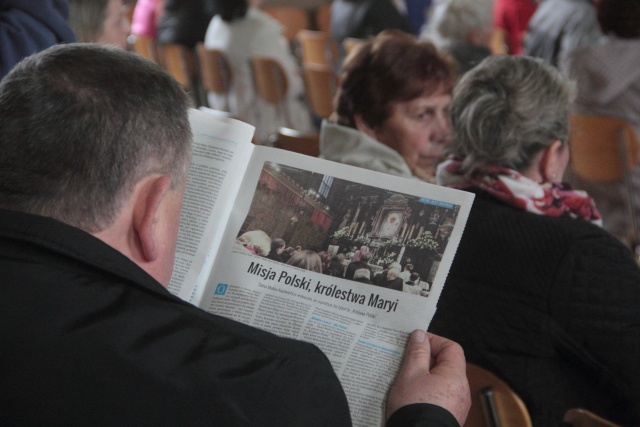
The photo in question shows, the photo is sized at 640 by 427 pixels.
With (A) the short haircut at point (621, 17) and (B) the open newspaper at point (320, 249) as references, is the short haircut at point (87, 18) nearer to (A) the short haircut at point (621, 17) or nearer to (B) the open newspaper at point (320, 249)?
(B) the open newspaper at point (320, 249)

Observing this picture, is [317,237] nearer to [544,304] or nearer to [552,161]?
[544,304]

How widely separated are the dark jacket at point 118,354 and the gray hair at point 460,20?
10.8 ft

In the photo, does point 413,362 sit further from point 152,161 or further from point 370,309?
point 152,161

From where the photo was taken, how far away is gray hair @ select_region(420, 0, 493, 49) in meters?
4.05

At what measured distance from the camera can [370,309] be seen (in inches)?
45.2

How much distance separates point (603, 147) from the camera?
354cm

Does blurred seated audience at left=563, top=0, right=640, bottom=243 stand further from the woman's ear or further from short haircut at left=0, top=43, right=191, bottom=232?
short haircut at left=0, top=43, right=191, bottom=232

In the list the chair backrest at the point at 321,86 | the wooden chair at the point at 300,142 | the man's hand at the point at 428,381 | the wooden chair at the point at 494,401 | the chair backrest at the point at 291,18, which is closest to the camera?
the man's hand at the point at 428,381

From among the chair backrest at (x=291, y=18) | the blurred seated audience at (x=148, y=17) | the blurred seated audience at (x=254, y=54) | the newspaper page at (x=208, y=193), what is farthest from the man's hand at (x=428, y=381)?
the chair backrest at (x=291, y=18)

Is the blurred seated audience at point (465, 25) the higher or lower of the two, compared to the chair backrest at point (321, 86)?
higher

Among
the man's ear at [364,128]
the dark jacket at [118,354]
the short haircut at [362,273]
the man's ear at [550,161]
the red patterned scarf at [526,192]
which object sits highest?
the man's ear at [550,161]

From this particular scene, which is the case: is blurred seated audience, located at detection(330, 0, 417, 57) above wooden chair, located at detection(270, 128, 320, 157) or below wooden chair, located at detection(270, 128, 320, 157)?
above

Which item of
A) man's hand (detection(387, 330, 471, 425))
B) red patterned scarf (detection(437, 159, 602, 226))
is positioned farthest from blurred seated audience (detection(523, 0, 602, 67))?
man's hand (detection(387, 330, 471, 425))

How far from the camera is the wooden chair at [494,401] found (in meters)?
1.46
